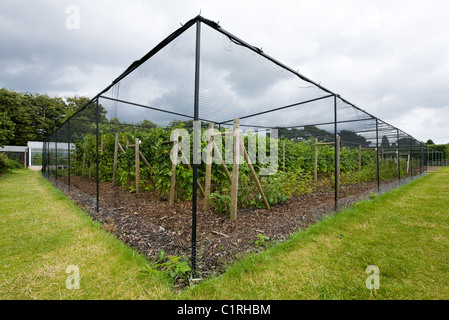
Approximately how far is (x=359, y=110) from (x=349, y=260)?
12.9ft

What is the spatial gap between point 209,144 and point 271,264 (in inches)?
66.1

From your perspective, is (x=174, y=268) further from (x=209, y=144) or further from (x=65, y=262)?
(x=209, y=144)

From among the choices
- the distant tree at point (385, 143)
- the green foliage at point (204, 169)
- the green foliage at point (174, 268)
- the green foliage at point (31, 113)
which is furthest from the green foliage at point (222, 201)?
the green foliage at point (31, 113)

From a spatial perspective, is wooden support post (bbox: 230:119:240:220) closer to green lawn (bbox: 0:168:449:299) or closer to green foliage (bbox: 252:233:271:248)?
green foliage (bbox: 252:233:271:248)

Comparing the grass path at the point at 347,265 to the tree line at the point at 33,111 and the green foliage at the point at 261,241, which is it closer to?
the green foliage at the point at 261,241

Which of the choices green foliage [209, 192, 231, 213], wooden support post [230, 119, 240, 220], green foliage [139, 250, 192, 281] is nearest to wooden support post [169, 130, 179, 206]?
green foliage [209, 192, 231, 213]

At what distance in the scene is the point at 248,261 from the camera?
175cm

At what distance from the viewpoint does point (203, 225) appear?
2.55m

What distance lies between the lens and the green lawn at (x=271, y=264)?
4.64 feet

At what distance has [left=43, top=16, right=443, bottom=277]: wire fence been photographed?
1965mm

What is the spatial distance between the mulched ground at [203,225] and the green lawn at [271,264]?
0.16 meters

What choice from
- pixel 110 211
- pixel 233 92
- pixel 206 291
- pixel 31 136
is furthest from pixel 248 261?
pixel 31 136

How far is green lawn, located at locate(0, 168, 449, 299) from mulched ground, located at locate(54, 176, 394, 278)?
0.52 feet

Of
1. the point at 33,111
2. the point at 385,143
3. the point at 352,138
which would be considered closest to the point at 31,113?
the point at 33,111
